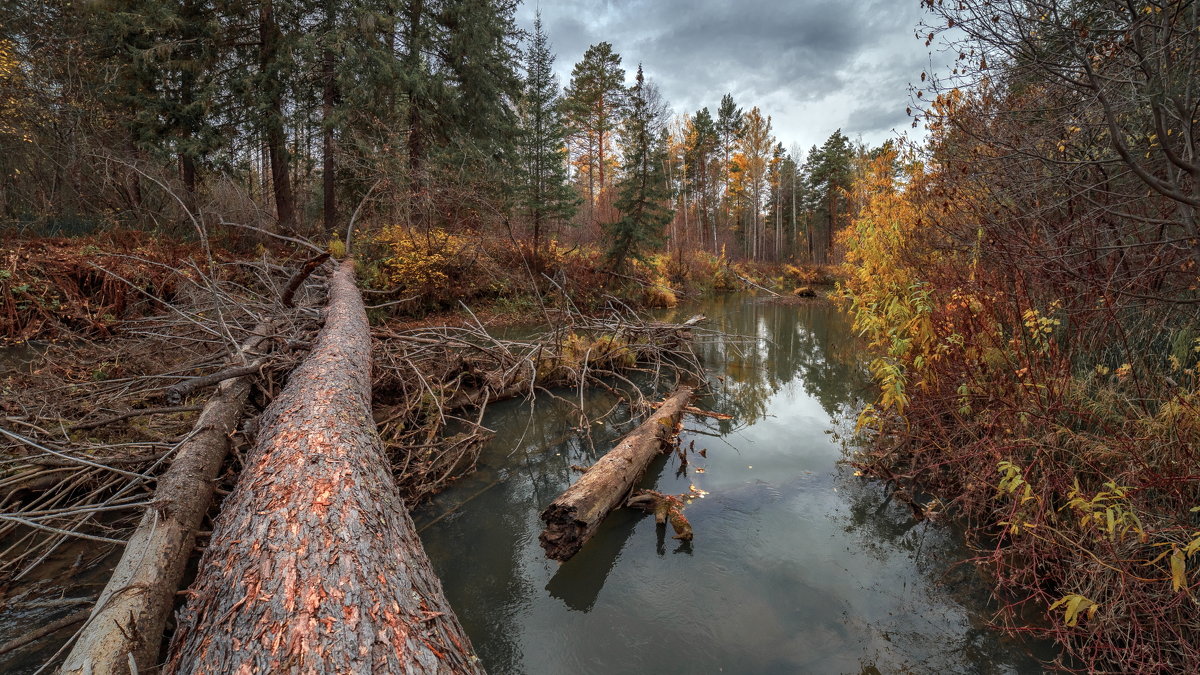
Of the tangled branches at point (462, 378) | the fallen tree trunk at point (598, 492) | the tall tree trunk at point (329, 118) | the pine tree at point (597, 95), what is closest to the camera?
the fallen tree trunk at point (598, 492)

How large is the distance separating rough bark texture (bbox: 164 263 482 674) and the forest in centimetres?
1

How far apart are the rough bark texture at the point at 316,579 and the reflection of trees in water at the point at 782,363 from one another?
4878 mm

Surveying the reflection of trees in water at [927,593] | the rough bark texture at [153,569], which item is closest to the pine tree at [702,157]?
the reflection of trees in water at [927,593]

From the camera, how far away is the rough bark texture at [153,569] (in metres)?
1.78

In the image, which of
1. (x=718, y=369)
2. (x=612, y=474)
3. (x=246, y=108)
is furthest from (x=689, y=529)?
(x=246, y=108)

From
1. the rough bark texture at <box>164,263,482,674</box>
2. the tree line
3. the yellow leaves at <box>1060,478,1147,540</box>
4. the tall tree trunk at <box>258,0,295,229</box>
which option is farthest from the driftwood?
the tall tree trunk at <box>258,0,295,229</box>

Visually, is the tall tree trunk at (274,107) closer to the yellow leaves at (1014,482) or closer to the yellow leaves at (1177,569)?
the yellow leaves at (1014,482)

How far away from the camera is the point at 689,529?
12.1 ft

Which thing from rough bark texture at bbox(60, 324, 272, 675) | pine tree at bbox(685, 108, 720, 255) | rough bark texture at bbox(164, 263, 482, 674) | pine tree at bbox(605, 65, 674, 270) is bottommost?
rough bark texture at bbox(60, 324, 272, 675)

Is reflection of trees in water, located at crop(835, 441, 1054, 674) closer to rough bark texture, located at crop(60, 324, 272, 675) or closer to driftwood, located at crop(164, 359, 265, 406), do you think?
rough bark texture, located at crop(60, 324, 272, 675)

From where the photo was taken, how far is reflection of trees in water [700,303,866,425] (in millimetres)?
7398

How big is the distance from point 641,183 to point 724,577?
14.3 meters

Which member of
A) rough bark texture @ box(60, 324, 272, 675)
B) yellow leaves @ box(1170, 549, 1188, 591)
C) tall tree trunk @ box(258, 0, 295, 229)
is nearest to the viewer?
rough bark texture @ box(60, 324, 272, 675)

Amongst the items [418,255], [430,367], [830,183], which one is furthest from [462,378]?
[830,183]
